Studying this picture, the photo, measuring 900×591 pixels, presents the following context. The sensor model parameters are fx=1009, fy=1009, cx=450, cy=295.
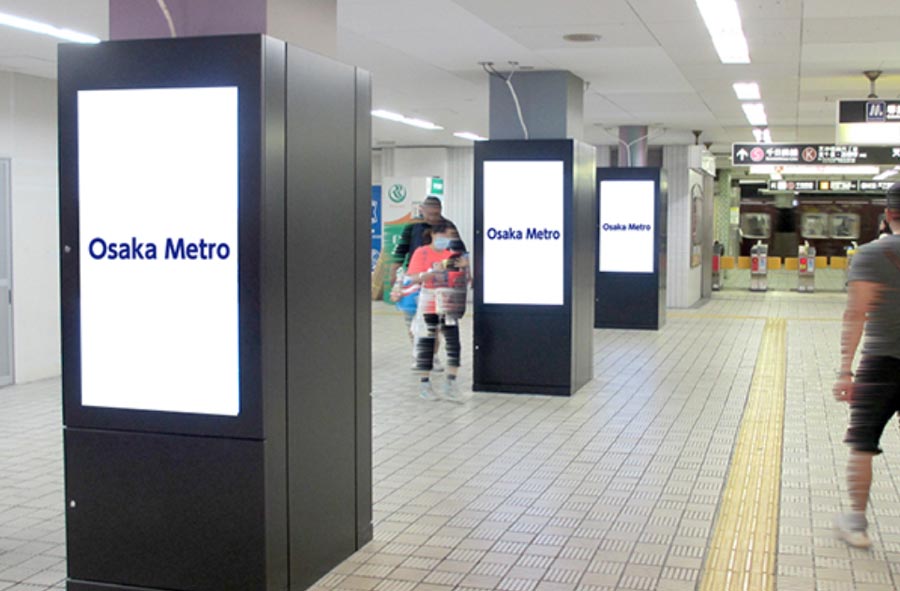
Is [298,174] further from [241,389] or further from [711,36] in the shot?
[711,36]

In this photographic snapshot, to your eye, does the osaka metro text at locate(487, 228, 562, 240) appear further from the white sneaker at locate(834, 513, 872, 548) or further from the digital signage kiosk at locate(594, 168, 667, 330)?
the digital signage kiosk at locate(594, 168, 667, 330)

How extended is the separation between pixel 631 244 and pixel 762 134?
437 centimetres

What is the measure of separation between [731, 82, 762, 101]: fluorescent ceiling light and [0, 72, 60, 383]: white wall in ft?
24.1

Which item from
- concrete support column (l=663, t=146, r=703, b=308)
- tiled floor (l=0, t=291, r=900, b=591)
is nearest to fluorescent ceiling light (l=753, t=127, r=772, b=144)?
concrete support column (l=663, t=146, r=703, b=308)

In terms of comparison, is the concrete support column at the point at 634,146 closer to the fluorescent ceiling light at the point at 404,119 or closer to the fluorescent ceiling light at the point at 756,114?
the fluorescent ceiling light at the point at 756,114

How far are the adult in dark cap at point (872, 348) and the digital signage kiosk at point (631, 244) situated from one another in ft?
A: 32.1

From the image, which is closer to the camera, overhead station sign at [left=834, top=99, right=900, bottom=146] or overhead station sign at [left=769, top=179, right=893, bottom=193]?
overhead station sign at [left=834, top=99, right=900, bottom=146]

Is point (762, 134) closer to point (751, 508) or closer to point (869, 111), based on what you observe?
point (869, 111)

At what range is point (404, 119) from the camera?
15.0 m

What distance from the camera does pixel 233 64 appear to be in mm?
3791

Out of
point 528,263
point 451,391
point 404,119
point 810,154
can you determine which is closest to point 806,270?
point 810,154

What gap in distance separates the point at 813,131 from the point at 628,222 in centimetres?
452

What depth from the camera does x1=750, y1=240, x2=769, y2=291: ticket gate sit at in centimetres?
2450

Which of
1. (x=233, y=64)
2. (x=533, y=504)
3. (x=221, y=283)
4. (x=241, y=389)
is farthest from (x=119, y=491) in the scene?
(x=533, y=504)
